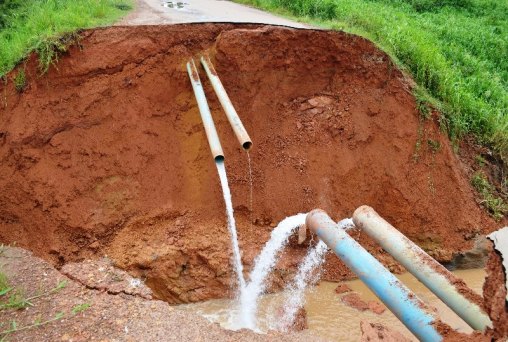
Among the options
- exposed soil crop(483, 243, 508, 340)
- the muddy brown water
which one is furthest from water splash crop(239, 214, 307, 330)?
exposed soil crop(483, 243, 508, 340)

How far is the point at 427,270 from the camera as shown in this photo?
3.11m

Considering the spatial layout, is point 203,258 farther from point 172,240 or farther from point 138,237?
point 138,237

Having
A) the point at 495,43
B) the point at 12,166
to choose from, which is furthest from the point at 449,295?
the point at 495,43

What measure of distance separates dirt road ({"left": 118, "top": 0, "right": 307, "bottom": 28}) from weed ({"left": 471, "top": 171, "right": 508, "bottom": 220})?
319 centimetres

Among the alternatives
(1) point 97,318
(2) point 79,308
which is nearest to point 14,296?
(2) point 79,308

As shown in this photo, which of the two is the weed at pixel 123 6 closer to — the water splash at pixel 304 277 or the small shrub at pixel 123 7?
the small shrub at pixel 123 7

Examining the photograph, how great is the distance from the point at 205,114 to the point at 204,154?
43.2 inches

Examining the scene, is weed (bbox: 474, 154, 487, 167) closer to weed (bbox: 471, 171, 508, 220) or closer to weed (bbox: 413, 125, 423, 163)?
weed (bbox: 471, 171, 508, 220)

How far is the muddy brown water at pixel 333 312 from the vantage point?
183 inches

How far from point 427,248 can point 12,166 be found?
5012 millimetres

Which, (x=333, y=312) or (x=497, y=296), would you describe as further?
(x=333, y=312)

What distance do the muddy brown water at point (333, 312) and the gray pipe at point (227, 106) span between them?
76.4 inches

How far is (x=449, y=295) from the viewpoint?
115 inches

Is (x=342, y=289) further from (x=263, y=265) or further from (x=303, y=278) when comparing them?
(x=263, y=265)
